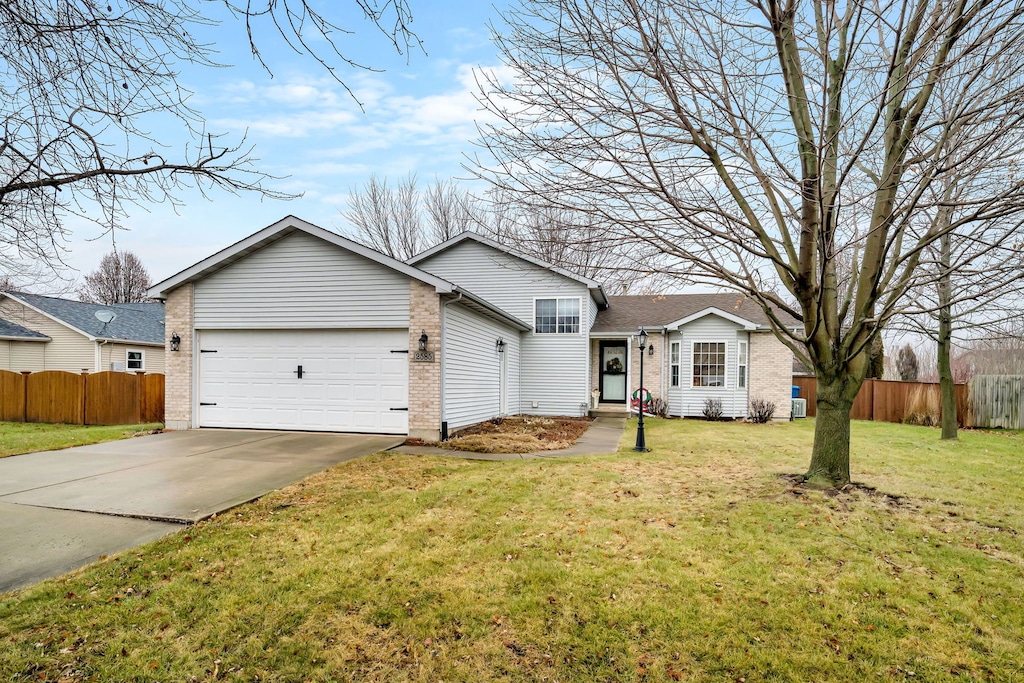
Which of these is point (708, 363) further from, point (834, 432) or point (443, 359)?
point (834, 432)

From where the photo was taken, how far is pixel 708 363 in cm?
1752

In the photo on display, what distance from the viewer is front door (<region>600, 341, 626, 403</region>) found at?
18.6 meters

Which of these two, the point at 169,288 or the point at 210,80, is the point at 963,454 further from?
the point at 169,288

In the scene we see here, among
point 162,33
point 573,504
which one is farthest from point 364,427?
point 162,33

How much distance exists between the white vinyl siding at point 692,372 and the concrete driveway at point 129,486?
418 inches

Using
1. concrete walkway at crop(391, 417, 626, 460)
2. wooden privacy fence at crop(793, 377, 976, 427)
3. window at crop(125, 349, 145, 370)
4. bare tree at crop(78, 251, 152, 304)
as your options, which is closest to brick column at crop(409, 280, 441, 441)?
concrete walkway at crop(391, 417, 626, 460)

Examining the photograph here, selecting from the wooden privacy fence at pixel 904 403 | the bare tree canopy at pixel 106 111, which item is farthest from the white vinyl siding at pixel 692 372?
the bare tree canopy at pixel 106 111

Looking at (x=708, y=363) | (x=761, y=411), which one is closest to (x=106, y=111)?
(x=708, y=363)

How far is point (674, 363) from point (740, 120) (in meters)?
13.0

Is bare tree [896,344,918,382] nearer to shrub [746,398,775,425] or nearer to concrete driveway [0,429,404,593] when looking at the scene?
shrub [746,398,775,425]

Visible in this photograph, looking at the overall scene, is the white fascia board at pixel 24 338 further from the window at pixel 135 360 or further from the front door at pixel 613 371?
the front door at pixel 613 371

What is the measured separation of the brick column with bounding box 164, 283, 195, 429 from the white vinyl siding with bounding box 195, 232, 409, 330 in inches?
8.5

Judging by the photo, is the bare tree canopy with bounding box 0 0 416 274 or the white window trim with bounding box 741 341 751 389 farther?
the white window trim with bounding box 741 341 751 389

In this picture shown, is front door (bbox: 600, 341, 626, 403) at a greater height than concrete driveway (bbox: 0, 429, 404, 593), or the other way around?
front door (bbox: 600, 341, 626, 403)
